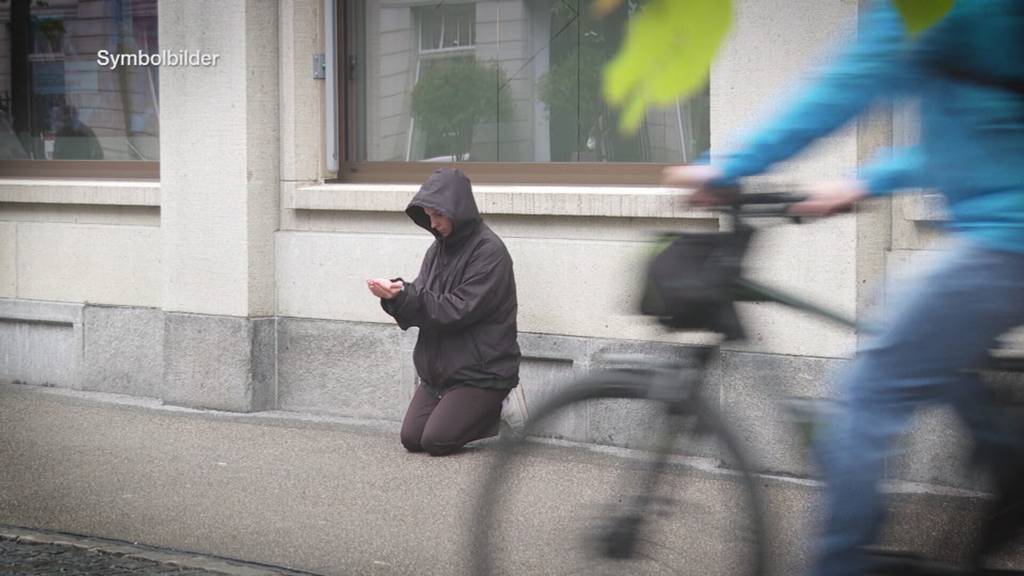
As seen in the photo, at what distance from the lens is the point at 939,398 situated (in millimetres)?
2885

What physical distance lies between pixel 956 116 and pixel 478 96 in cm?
647

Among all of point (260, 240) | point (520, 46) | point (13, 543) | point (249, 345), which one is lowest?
point (13, 543)

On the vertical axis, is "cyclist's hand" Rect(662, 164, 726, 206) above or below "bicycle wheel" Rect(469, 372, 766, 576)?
above

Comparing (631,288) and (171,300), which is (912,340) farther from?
(171,300)

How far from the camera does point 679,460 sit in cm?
319

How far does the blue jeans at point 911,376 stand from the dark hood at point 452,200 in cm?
484

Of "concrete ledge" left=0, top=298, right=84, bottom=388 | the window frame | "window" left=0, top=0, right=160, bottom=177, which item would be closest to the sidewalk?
"concrete ledge" left=0, top=298, right=84, bottom=388

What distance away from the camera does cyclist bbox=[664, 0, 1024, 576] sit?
282 cm

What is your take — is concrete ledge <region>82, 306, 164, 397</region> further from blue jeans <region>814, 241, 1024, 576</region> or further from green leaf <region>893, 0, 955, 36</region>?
green leaf <region>893, 0, 955, 36</region>

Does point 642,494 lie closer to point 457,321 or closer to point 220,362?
point 457,321

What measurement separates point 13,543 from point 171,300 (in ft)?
12.6

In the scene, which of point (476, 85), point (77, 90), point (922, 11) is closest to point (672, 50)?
point (922, 11)

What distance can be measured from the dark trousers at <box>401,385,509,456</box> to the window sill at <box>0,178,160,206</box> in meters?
2.94

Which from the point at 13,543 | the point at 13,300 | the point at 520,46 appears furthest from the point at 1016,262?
the point at 13,300
